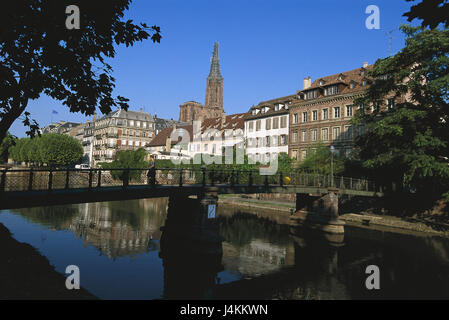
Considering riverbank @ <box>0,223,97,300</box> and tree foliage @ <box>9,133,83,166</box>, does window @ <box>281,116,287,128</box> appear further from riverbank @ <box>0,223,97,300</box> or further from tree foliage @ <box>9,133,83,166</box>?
tree foliage @ <box>9,133,83,166</box>

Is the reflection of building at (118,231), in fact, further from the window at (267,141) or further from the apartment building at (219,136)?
the apartment building at (219,136)

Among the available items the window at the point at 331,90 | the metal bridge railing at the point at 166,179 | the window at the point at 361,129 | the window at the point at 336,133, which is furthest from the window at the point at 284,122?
the metal bridge railing at the point at 166,179

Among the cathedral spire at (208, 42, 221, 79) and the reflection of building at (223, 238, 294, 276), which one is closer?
the reflection of building at (223, 238, 294, 276)

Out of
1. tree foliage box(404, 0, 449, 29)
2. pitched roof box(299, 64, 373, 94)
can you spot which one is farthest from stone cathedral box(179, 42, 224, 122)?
tree foliage box(404, 0, 449, 29)

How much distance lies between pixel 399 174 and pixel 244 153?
92.0 feet

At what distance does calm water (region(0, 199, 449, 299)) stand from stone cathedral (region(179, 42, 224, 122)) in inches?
3909

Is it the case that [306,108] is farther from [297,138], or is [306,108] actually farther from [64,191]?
[64,191]

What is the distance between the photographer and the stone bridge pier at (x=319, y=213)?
84.4 ft

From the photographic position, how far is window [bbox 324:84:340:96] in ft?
143

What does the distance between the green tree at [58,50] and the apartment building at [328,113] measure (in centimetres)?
3547

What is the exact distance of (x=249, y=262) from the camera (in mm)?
17828

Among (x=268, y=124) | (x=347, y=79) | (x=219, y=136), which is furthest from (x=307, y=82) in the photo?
(x=219, y=136)

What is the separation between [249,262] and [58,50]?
14.1 metres
